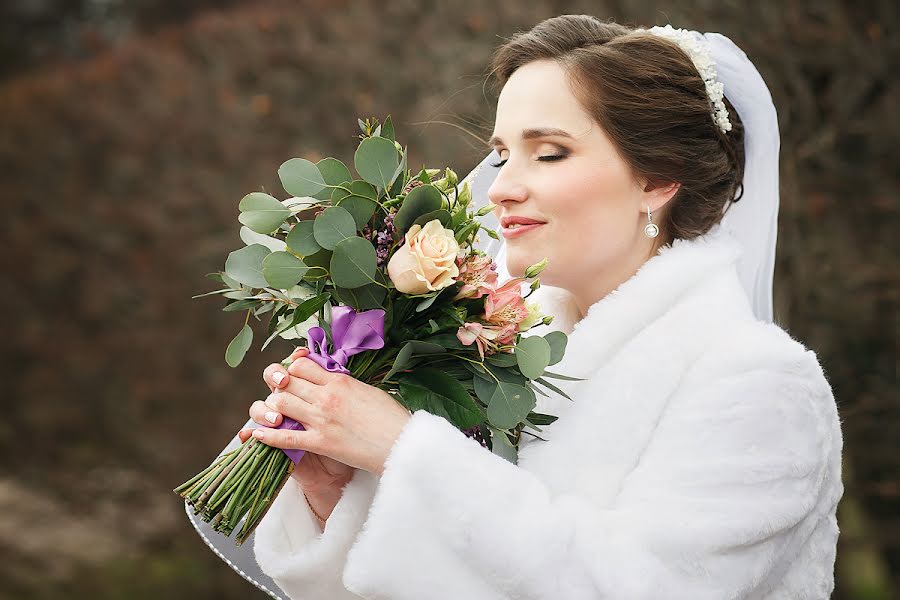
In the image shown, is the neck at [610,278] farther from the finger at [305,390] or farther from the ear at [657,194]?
the finger at [305,390]

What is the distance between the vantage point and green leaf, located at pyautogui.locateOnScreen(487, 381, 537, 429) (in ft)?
5.67

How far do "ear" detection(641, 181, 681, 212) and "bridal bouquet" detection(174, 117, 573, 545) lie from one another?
471 millimetres

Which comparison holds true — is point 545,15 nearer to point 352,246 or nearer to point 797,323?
point 797,323

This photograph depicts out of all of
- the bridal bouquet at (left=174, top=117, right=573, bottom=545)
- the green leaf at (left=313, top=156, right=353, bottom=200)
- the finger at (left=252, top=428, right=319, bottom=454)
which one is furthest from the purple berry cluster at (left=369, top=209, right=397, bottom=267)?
the finger at (left=252, top=428, right=319, bottom=454)

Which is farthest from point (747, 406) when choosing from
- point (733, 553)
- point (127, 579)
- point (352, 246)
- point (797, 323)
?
point (127, 579)

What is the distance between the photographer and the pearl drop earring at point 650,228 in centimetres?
211

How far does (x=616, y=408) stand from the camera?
1920 millimetres

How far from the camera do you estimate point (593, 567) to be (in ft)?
5.34

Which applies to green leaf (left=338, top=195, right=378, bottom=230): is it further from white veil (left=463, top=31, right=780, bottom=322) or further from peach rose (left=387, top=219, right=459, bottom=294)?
white veil (left=463, top=31, right=780, bottom=322)

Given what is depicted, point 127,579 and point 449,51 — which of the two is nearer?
point 449,51

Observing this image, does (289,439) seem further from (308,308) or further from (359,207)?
(359,207)

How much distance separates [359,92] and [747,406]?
10.8 feet

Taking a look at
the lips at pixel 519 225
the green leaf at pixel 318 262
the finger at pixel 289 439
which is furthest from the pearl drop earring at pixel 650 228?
the finger at pixel 289 439

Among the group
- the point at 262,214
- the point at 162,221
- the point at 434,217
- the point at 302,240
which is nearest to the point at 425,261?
the point at 434,217
